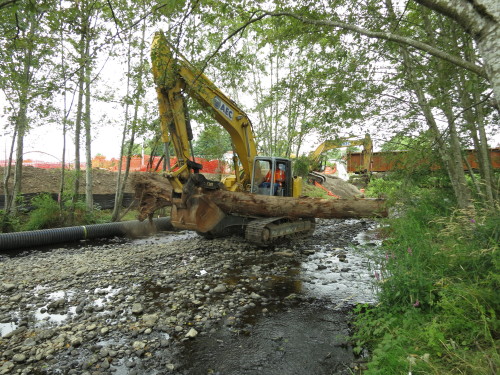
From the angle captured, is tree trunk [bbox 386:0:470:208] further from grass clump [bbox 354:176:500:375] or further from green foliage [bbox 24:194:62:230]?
green foliage [bbox 24:194:62:230]

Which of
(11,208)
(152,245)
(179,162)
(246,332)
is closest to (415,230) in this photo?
(246,332)

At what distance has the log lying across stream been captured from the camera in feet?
22.3

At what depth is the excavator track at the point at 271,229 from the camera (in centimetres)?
693

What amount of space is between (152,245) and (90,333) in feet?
14.5

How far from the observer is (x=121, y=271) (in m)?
5.67

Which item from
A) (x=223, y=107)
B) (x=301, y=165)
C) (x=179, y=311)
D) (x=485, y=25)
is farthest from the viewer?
(x=301, y=165)

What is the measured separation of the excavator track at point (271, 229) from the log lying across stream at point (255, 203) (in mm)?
282

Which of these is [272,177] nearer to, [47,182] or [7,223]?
[7,223]

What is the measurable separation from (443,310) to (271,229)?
4.59 meters

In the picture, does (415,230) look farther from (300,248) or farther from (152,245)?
(152,245)

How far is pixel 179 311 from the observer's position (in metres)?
4.04

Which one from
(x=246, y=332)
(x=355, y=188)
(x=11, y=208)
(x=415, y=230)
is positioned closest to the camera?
(x=246, y=332)

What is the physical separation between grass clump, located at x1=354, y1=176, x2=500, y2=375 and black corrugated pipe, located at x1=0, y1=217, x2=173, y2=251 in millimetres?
6031

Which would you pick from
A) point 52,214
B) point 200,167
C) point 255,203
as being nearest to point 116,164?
point 52,214
